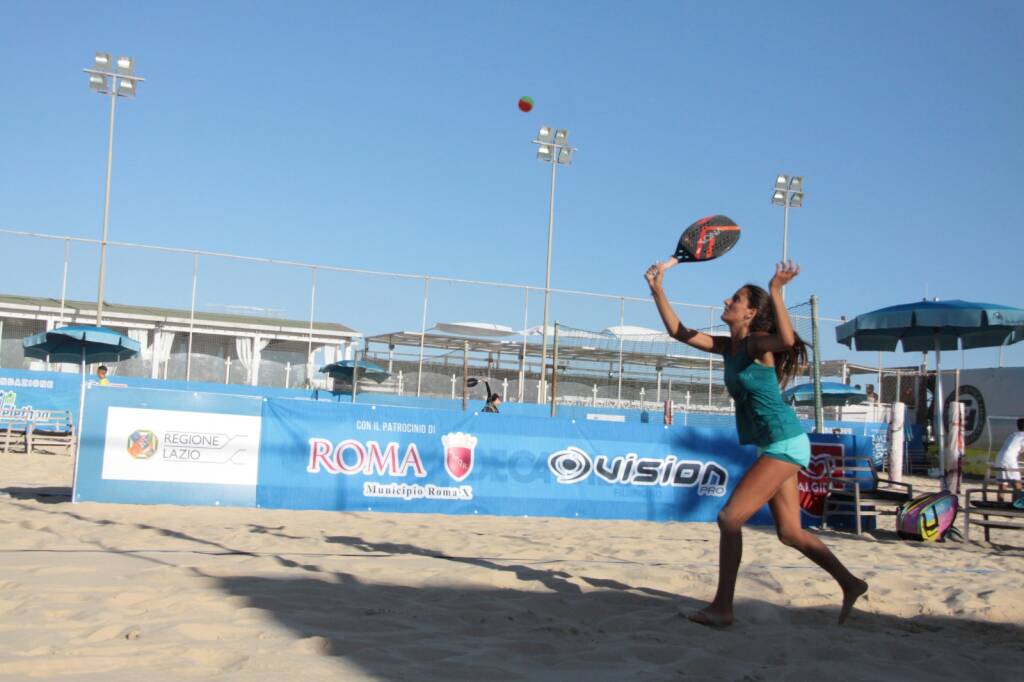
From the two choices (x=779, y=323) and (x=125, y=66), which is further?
(x=125, y=66)

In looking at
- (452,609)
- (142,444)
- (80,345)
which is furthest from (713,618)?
(80,345)

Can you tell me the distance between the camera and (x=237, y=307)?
77.3 feet

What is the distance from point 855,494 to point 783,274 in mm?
6531

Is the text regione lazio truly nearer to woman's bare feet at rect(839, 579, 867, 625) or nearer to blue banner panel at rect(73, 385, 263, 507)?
blue banner panel at rect(73, 385, 263, 507)

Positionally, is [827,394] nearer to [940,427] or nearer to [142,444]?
[940,427]

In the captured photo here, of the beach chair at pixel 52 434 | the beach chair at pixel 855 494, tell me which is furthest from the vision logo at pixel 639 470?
the beach chair at pixel 52 434

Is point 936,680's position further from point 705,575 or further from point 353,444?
point 353,444

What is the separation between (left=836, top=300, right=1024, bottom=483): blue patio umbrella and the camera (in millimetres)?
10258

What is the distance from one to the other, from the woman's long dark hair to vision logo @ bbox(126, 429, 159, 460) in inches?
272

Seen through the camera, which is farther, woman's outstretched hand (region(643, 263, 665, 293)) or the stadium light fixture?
the stadium light fixture

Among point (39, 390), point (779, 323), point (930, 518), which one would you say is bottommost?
point (930, 518)

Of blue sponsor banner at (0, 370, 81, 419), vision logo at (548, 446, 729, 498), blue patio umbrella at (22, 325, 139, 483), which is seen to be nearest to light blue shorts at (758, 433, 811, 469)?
vision logo at (548, 446, 729, 498)

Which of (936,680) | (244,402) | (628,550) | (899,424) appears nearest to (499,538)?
(628,550)

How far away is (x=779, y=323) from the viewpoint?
4.11m
